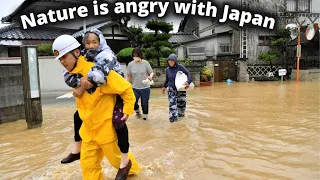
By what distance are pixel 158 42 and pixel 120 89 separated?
43.3 ft

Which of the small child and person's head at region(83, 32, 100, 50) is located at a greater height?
person's head at region(83, 32, 100, 50)

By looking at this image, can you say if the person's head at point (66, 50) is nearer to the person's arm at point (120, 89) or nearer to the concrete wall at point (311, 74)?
the person's arm at point (120, 89)

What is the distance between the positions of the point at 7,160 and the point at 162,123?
3.28 meters

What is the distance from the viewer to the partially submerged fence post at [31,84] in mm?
5812

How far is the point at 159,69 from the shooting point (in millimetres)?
15359

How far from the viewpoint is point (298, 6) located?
2227 cm

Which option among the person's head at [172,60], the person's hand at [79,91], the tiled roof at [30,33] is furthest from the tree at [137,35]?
the person's hand at [79,91]

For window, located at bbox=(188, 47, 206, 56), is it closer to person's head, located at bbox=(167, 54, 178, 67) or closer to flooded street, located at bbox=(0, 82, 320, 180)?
flooded street, located at bbox=(0, 82, 320, 180)

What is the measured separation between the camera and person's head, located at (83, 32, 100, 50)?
2.78 m

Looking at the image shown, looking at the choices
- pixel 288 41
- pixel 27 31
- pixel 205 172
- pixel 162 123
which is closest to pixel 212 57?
pixel 288 41

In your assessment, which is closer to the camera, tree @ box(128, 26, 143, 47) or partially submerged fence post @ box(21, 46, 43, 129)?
partially submerged fence post @ box(21, 46, 43, 129)

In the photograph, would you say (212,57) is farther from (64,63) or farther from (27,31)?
(64,63)

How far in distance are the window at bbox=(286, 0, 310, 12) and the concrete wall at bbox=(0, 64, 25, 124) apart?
2144 cm

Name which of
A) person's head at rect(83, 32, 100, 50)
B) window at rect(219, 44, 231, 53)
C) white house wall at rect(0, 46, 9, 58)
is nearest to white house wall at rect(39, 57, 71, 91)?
white house wall at rect(0, 46, 9, 58)
